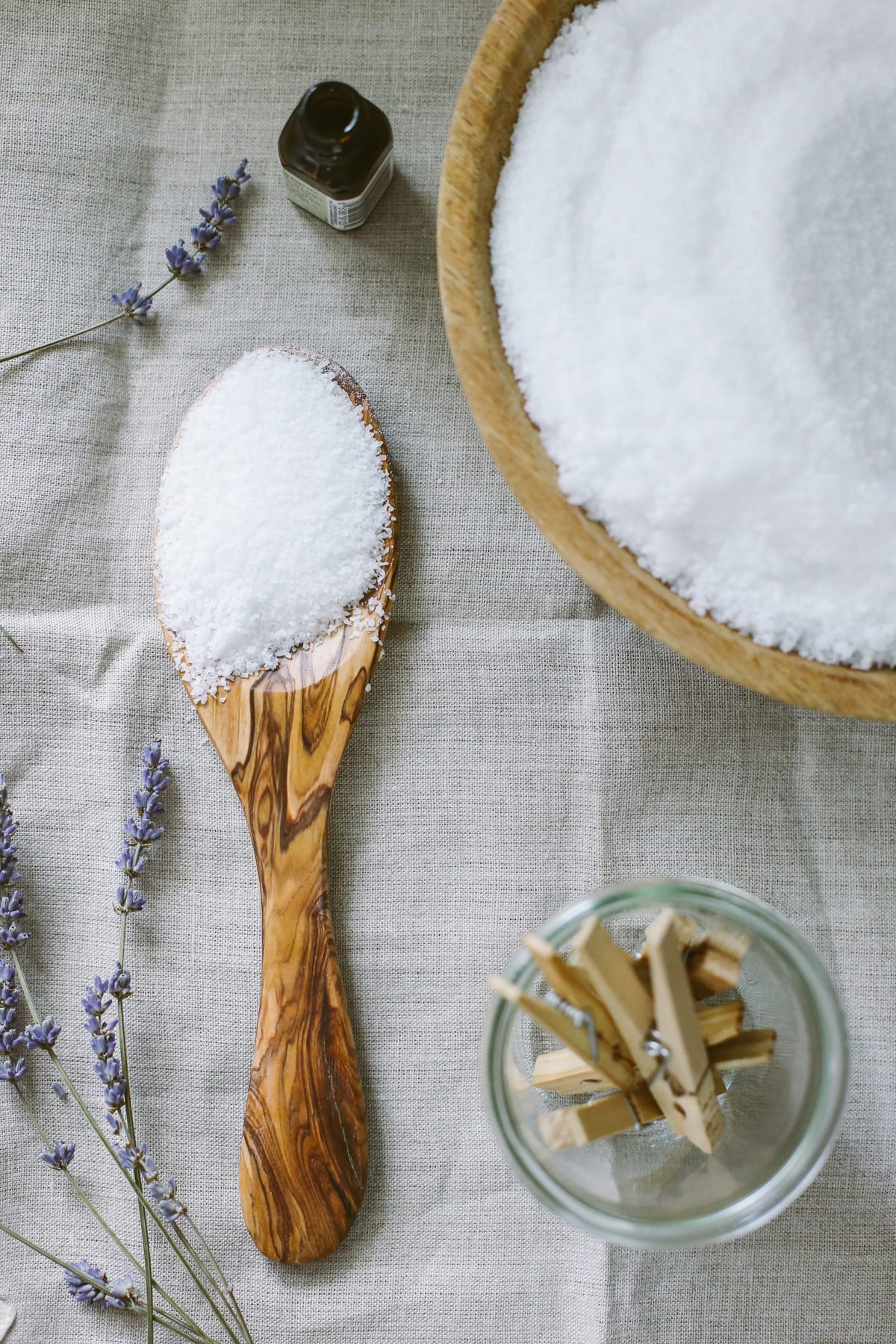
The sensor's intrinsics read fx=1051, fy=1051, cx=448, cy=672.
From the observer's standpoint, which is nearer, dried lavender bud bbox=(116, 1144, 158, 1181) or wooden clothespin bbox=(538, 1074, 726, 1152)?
wooden clothespin bbox=(538, 1074, 726, 1152)

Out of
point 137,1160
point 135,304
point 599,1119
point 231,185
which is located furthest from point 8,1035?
point 231,185

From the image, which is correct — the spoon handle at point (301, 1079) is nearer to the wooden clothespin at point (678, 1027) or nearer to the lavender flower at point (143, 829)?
the lavender flower at point (143, 829)

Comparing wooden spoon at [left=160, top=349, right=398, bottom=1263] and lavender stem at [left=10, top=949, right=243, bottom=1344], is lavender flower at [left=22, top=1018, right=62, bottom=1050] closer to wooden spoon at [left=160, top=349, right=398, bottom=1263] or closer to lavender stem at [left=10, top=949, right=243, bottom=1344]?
lavender stem at [left=10, top=949, right=243, bottom=1344]

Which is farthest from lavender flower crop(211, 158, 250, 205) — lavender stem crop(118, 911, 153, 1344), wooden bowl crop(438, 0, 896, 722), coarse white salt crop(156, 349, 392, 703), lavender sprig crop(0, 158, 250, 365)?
lavender stem crop(118, 911, 153, 1344)

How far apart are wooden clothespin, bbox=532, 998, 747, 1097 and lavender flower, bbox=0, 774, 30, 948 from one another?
1.29 feet

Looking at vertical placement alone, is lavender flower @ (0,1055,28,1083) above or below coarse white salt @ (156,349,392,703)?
below

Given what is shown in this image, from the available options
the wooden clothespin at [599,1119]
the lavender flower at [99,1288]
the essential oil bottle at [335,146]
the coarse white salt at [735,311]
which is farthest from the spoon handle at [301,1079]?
the essential oil bottle at [335,146]

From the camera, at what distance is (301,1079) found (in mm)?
754

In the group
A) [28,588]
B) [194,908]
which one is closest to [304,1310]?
[194,908]

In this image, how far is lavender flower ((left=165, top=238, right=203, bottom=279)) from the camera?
31.8 inches

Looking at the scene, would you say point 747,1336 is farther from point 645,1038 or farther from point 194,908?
point 194,908

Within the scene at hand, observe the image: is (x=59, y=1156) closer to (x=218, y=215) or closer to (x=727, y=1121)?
(x=727, y=1121)

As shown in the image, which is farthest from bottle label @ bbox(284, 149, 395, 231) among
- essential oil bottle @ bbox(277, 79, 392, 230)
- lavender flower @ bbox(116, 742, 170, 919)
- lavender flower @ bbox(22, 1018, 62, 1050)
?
lavender flower @ bbox(22, 1018, 62, 1050)

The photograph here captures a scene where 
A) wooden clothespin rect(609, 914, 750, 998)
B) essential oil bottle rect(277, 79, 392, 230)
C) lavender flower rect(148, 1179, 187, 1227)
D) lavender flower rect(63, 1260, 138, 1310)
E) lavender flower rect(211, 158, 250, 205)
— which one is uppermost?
essential oil bottle rect(277, 79, 392, 230)
